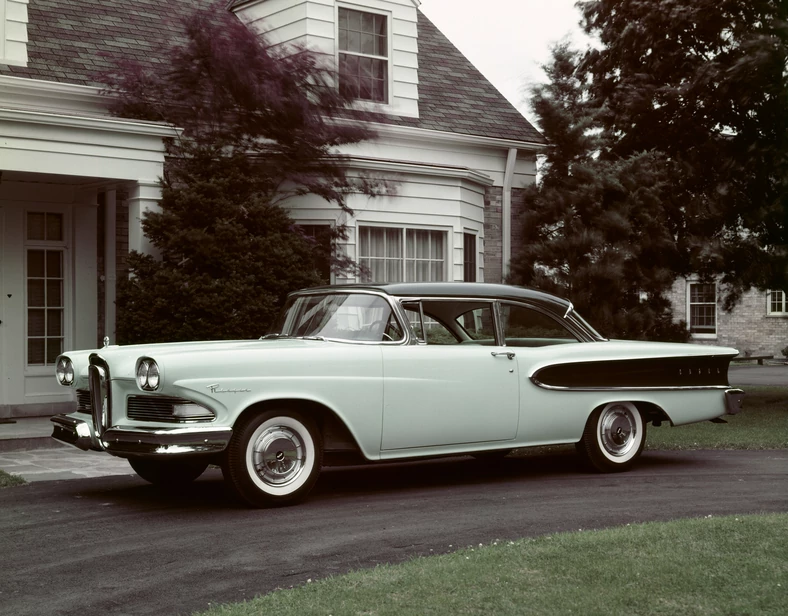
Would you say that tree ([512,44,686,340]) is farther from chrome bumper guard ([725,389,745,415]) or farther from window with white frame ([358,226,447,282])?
chrome bumper guard ([725,389,745,415])

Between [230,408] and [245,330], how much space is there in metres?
4.75

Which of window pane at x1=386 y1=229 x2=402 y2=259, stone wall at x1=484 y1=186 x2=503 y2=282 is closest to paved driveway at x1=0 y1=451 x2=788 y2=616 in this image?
window pane at x1=386 y1=229 x2=402 y2=259

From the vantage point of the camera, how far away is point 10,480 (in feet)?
25.7

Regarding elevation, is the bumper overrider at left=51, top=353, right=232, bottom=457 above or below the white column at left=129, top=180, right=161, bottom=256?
below

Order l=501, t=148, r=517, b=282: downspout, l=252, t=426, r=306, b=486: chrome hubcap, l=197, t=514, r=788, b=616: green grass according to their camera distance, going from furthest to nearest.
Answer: l=501, t=148, r=517, b=282: downspout
l=252, t=426, r=306, b=486: chrome hubcap
l=197, t=514, r=788, b=616: green grass

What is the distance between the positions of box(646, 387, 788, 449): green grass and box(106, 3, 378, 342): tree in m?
4.32

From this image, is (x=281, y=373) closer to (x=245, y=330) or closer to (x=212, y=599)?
(x=212, y=599)

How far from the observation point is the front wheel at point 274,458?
649cm

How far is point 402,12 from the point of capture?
1511 cm

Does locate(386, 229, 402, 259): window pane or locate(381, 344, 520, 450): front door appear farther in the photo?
locate(386, 229, 402, 259): window pane

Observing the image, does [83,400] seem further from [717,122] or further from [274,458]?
[717,122]

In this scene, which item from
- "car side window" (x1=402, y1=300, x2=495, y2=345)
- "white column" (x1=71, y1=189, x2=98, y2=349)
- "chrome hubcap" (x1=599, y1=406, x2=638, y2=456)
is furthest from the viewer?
"white column" (x1=71, y1=189, x2=98, y2=349)

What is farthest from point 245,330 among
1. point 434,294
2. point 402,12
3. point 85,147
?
point 402,12

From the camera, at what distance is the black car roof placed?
748cm
